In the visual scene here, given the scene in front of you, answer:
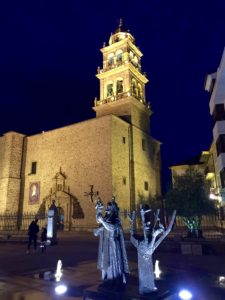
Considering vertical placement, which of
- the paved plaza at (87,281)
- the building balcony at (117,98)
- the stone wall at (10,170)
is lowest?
the paved plaza at (87,281)

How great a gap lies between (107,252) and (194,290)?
2015 mm

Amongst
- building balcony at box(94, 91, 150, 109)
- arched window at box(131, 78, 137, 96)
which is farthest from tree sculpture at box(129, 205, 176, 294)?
arched window at box(131, 78, 137, 96)

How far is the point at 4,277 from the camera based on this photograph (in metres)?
7.10

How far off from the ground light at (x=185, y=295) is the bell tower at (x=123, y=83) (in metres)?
24.4

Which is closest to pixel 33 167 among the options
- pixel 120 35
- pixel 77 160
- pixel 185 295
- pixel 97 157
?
pixel 77 160

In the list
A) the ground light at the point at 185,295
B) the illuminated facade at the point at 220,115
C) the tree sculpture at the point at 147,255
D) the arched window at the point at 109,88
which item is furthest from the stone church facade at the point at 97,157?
the tree sculpture at the point at 147,255

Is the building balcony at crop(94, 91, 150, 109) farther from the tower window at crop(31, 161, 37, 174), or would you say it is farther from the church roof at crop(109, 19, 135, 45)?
the tower window at crop(31, 161, 37, 174)

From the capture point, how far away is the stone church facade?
25344mm

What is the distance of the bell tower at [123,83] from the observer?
2980cm

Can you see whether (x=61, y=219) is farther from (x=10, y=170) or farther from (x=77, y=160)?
(x=10, y=170)

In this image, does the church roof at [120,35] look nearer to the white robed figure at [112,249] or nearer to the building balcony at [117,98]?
the building balcony at [117,98]

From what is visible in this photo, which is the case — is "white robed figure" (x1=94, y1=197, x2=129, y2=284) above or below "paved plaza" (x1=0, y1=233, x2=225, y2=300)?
above

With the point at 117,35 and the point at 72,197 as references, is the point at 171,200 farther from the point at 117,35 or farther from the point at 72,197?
the point at 117,35

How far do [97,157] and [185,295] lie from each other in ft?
68.8
